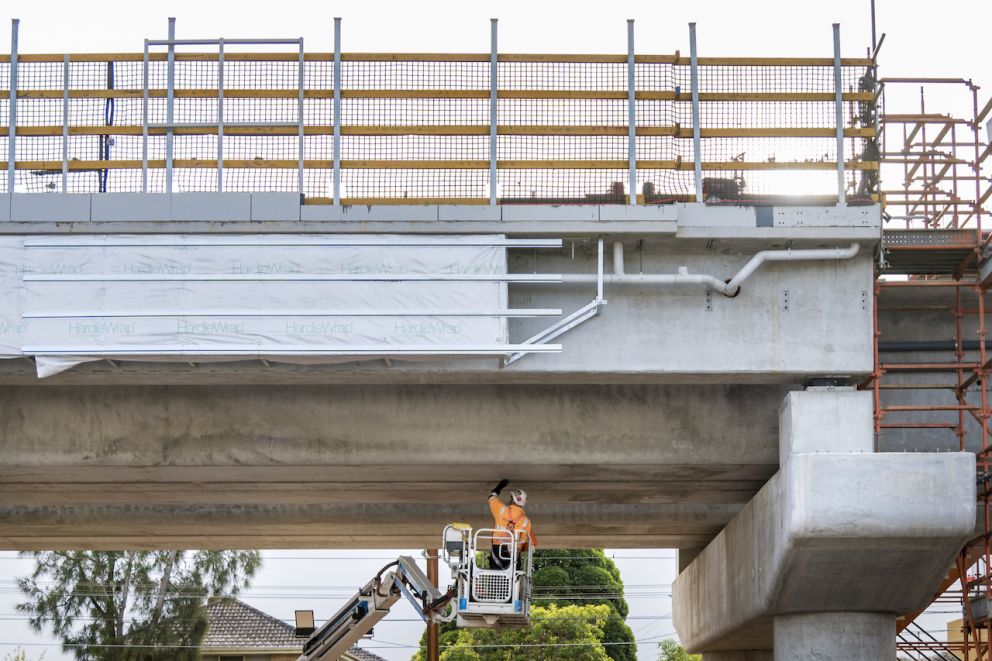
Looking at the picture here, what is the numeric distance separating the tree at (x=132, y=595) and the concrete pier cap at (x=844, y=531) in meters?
32.2

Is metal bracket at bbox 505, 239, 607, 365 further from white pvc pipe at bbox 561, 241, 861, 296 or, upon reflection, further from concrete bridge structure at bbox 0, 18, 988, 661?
white pvc pipe at bbox 561, 241, 861, 296

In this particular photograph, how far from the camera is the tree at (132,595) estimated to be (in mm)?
47969

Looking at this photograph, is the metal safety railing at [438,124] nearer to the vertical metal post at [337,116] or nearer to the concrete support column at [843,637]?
the vertical metal post at [337,116]

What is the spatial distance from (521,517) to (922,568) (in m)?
5.20

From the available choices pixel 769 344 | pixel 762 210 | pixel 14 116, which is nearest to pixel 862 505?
pixel 769 344

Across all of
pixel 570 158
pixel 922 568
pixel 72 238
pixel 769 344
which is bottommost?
pixel 922 568

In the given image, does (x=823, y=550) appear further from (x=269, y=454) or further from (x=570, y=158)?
(x=269, y=454)

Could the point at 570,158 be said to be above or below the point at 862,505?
above

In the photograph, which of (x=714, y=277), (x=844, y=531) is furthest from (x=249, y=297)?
(x=844, y=531)

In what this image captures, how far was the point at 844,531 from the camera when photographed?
16641 millimetres

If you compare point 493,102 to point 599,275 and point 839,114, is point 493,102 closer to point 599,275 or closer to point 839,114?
point 599,275

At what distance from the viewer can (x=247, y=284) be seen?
17375 millimetres

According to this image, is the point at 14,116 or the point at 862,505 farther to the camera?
the point at 14,116

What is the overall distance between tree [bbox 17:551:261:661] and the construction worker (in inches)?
1234
